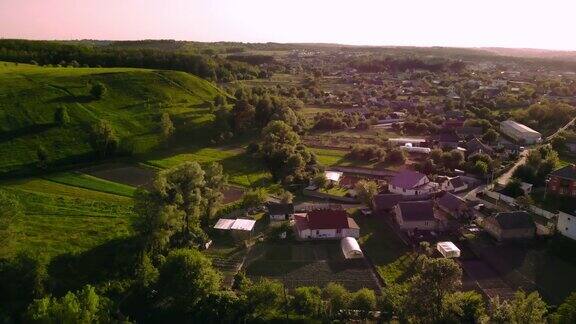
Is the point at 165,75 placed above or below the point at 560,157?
above

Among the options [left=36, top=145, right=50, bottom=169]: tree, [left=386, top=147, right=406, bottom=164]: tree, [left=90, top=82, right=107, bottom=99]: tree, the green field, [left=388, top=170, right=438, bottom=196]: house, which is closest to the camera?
[left=388, top=170, right=438, bottom=196]: house

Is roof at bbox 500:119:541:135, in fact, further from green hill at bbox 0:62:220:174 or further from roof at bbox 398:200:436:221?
green hill at bbox 0:62:220:174

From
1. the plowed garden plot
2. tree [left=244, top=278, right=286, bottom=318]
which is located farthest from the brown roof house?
tree [left=244, top=278, right=286, bottom=318]

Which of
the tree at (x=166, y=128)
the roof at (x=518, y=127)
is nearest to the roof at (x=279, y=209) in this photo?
the tree at (x=166, y=128)

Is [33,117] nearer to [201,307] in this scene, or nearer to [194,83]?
[194,83]

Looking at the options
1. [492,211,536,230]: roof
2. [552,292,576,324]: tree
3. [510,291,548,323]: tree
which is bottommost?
[492,211,536,230]: roof

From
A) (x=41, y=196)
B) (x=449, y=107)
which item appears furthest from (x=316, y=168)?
(x=449, y=107)

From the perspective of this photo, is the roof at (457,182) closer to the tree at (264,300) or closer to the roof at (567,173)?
the roof at (567,173)
